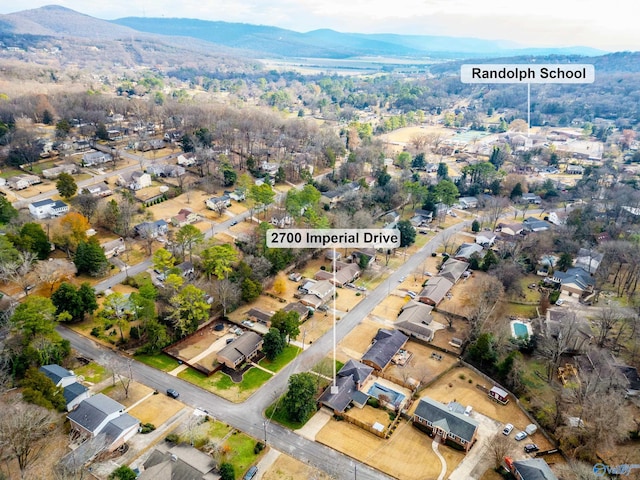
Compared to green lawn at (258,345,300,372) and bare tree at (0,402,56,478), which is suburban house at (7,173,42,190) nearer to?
bare tree at (0,402,56,478)

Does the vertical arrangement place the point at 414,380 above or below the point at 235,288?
below

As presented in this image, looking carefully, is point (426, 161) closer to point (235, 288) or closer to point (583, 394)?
point (235, 288)

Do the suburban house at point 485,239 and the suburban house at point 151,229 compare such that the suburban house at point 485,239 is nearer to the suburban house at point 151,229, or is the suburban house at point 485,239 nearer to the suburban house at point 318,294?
the suburban house at point 318,294

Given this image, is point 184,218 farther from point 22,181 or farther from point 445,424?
point 445,424

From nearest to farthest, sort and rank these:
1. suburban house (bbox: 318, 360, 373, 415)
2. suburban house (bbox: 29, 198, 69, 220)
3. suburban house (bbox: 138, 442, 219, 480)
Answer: suburban house (bbox: 138, 442, 219, 480)
suburban house (bbox: 318, 360, 373, 415)
suburban house (bbox: 29, 198, 69, 220)

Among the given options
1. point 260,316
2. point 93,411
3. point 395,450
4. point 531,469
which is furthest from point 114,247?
point 531,469

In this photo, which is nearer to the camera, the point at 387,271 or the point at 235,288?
the point at 235,288

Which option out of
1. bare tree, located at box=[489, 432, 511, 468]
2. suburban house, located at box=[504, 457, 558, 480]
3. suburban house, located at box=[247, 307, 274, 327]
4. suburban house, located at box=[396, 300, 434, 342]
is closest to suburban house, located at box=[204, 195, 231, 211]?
suburban house, located at box=[247, 307, 274, 327]

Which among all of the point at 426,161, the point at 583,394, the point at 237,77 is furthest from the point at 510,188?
the point at 237,77
